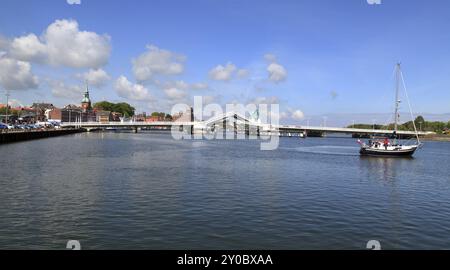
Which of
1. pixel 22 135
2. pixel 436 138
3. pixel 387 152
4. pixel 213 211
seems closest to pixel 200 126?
pixel 436 138

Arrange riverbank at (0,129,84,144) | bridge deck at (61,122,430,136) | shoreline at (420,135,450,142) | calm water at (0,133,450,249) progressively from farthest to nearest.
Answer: shoreline at (420,135,450,142), bridge deck at (61,122,430,136), riverbank at (0,129,84,144), calm water at (0,133,450,249)

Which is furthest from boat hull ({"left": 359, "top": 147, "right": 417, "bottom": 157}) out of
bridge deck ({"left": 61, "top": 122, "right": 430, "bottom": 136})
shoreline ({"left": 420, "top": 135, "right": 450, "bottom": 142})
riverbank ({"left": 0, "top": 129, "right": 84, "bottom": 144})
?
shoreline ({"left": 420, "top": 135, "right": 450, "bottom": 142})

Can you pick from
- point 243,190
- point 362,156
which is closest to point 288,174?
point 243,190

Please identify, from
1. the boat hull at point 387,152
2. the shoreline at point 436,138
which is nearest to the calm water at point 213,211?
the boat hull at point 387,152

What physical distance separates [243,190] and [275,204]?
16.7 ft

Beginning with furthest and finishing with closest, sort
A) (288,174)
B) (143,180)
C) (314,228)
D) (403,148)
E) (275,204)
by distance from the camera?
(403,148) < (288,174) < (143,180) < (275,204) < (314,228)

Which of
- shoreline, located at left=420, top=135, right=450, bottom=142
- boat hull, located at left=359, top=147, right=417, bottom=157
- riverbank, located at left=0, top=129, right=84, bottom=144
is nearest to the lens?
boat hull, located at left=359, top=147, right=417, bottom=157

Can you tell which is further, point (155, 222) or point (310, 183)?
point (310, 183)

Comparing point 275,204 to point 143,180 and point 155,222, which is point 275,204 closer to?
point 155,222

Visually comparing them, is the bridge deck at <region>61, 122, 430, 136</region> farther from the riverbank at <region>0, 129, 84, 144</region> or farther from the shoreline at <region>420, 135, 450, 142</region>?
the riverbank at <region>0, 129, 84, 144</region>

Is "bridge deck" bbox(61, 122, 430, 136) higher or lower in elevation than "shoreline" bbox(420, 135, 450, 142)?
Result: higher

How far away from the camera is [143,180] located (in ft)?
97.5

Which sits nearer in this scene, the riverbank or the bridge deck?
the riverbank

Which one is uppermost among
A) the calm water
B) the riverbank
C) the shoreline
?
the riverbank
